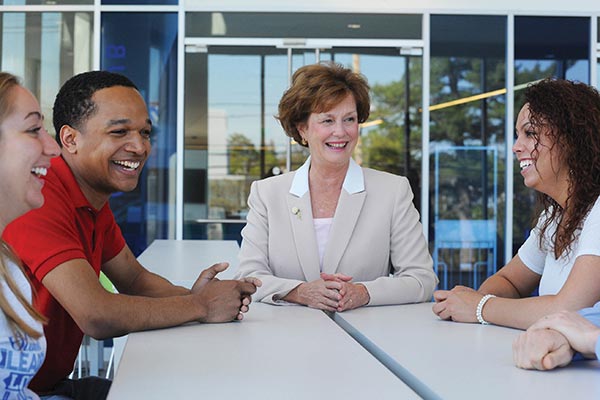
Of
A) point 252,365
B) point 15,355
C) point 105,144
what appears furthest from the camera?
point 105,144

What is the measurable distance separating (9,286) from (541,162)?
1.65m

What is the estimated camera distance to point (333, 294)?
9.03 ft

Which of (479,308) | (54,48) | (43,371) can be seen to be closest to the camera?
(43,371)

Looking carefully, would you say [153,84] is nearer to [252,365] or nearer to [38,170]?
[38,170]

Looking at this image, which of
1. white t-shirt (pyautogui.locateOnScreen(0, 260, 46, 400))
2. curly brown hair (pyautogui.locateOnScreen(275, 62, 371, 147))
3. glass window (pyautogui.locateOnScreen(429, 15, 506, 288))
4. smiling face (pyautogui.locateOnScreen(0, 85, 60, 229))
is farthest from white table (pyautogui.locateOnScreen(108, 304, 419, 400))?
glass window (pyautogui.locateOnScreen(429, 15, 506, 288))

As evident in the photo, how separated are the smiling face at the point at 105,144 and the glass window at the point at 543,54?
560 cm

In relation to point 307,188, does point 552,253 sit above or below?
below

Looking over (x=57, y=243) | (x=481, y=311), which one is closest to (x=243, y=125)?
(x=481, y=311)

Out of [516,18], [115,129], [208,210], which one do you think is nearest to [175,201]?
[208,210]

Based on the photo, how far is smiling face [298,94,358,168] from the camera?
328cm

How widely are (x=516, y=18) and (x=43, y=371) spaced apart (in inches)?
250

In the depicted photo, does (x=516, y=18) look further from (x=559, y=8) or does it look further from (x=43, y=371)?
(x=43, y=371)

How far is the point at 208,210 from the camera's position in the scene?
292 inches

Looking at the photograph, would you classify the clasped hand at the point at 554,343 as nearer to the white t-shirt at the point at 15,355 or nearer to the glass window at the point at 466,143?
the white t-shirt at the point at 15,355
